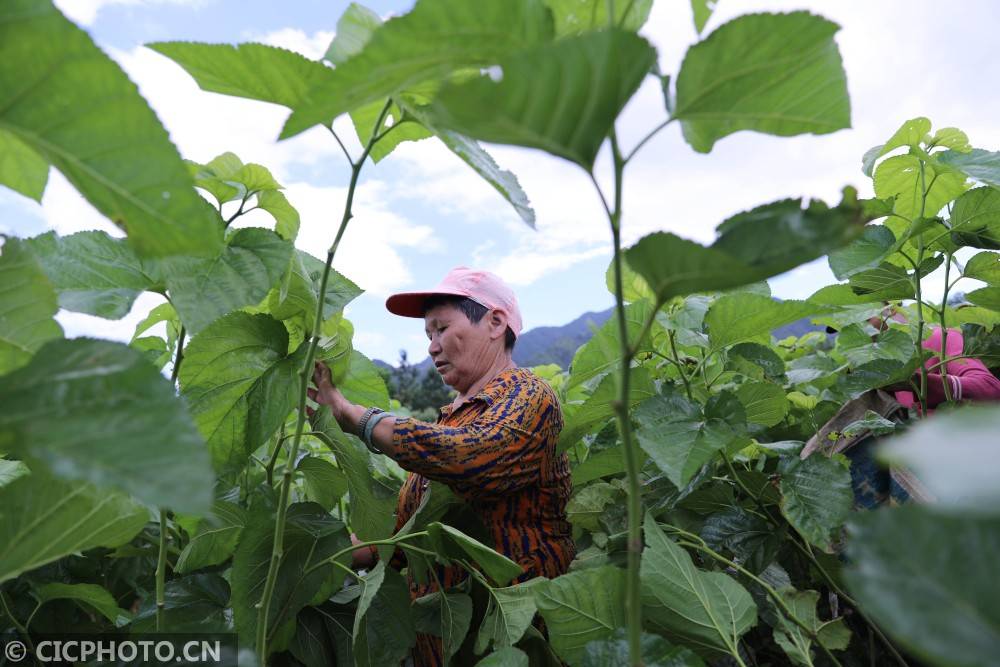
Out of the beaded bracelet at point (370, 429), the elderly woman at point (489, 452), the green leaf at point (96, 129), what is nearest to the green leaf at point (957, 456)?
the green leaf at point (96, 129)

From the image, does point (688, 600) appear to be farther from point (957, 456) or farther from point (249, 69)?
point (249, 69)

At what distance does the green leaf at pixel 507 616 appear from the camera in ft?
2.98

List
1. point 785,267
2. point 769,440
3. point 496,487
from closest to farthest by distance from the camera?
point 785,267, point 496,487, point 769,440

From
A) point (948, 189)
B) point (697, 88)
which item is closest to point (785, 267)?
point (697, 88)

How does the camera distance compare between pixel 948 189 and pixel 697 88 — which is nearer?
pixel 697 88

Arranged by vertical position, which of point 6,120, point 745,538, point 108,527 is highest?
point 6,120

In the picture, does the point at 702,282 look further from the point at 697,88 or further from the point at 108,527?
the point at 108,527

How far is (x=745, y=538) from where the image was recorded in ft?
3.53

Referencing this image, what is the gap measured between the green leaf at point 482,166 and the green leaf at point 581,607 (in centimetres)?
38

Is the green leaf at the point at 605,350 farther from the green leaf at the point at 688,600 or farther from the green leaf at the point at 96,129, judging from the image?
the green leaf at the point at 96,129

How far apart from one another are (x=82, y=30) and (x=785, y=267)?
0.44 meters

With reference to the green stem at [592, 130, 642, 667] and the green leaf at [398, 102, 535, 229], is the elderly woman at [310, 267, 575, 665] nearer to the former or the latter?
the green leaf at [398, 102, 535, 229]

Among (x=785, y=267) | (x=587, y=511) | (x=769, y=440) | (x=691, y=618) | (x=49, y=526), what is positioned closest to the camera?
(x=785, y=267)

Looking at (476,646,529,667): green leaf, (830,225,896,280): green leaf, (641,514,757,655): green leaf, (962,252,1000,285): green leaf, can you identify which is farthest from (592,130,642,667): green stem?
(962,252,1000,285): green leaf
